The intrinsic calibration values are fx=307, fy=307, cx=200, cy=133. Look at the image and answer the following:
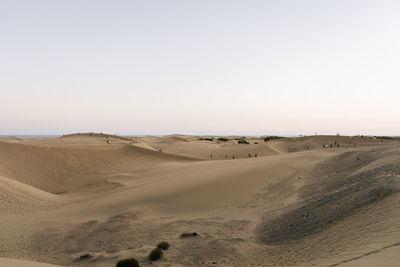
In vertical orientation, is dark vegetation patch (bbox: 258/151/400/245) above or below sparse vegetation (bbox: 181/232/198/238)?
above

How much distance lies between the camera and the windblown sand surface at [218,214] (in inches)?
339

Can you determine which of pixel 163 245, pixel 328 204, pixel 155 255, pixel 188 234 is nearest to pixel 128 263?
pixel 155 255

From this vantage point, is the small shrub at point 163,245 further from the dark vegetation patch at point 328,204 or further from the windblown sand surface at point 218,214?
the dark vegetation patch at point 328,204

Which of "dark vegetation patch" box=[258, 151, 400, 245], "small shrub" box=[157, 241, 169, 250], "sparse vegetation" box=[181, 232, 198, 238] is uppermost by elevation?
"dark vegetation patch" box=[258, 151, 400, 245]

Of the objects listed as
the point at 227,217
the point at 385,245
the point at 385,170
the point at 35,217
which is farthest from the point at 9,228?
the point at 385,170

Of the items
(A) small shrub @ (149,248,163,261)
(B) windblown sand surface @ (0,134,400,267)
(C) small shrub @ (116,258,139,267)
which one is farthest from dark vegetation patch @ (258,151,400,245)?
(C) small shrub @ (116,258,139,267)

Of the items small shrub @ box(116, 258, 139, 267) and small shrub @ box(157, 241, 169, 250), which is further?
small shrub @ box(157, 241, 169, 250)

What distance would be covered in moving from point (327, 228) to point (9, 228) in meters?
13.0

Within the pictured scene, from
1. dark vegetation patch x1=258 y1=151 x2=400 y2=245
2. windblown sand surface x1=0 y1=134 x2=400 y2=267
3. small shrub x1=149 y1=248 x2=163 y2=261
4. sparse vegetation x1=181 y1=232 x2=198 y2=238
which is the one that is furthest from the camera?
sparse vegetation x1=181 y1=232 x2=198 y2=238

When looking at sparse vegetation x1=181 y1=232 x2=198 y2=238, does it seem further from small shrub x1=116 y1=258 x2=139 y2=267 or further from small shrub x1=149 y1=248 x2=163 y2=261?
small shrub x1=116 y1=258 x2=139 y2=267

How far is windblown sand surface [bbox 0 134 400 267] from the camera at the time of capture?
8.61 metres

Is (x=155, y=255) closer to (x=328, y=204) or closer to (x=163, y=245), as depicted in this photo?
(x=163, y=245)

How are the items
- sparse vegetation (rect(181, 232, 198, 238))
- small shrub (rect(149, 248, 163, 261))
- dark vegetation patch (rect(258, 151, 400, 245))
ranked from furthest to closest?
sparse vegetation (rect(181, 232, 198, 238)) → dark vegetation patch (rect(258, 151, 400, 245)) → small shrub (rect(149, 248, 163, 261))

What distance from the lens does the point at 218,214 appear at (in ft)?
46.7
